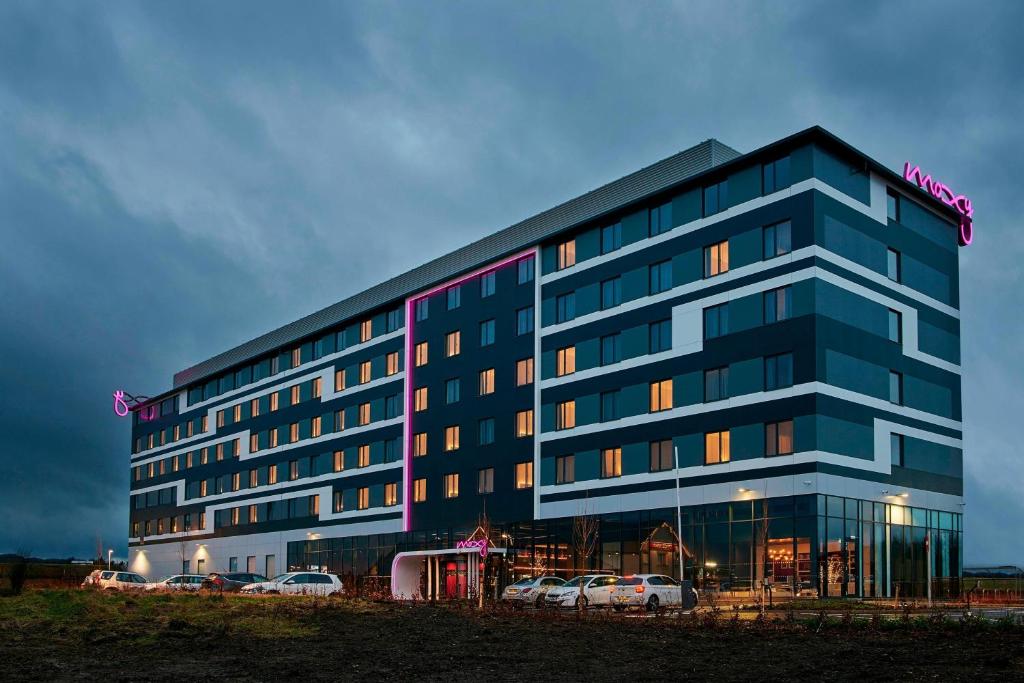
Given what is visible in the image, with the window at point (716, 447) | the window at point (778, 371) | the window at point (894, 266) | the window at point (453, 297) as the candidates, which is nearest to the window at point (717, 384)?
the window at point (716, 447)

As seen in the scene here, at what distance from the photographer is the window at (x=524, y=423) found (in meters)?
65.5

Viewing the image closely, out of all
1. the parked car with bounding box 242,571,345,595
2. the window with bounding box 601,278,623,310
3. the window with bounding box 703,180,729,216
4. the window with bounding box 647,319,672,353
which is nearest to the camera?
the parked car with bounding box 242,571,345,595

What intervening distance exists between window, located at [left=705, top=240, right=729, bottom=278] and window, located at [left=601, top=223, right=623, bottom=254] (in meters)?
6.66

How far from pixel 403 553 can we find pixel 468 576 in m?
9.84

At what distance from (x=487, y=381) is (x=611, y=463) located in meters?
13.4

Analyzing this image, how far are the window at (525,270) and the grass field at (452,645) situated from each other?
117 feet

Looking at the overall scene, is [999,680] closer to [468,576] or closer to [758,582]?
[758,582]

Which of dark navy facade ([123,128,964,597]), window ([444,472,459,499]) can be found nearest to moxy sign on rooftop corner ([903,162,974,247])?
dark navy facade ([123,128,964,597])

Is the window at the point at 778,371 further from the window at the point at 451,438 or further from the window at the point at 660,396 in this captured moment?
the window at the point at 451,438

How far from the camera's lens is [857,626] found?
26672mm

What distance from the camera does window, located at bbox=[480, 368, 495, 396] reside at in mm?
69375

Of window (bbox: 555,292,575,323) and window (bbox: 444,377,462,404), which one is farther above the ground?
window (bbox: 555,292,575,323)

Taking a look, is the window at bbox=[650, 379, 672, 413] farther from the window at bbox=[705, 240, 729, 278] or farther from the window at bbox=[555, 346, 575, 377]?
the window at bbox=[555, 346, 575, 377]

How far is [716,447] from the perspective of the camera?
5303 cm
